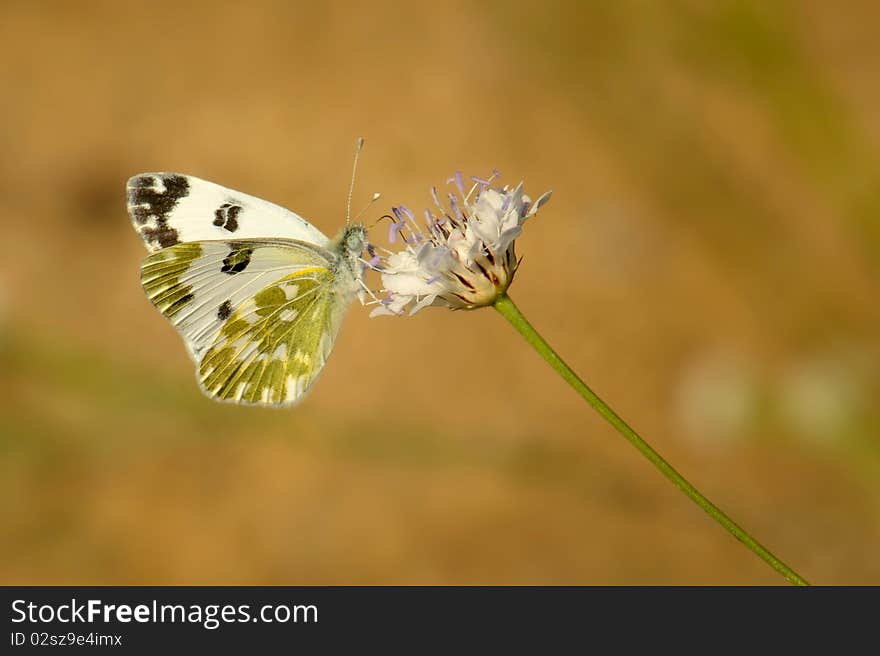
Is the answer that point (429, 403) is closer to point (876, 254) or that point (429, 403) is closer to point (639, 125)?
point (639, 125)

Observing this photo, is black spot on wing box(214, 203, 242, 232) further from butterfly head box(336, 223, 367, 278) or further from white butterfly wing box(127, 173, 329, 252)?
butterfly head box(336, 223, 367, 278)

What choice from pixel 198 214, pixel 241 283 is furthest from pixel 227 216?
pixel 241 283

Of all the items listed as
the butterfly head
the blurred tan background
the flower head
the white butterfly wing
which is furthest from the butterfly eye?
the blurred tan background

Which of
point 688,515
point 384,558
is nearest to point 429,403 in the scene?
point 384,558

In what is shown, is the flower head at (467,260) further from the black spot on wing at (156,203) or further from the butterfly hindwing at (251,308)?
the black spot on wing at (156,203)

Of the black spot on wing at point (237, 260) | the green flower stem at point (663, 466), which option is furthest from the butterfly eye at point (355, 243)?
the green flower stem at point (663, 466)

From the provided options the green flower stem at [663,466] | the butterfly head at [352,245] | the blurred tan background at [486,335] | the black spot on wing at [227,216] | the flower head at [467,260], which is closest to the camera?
the green flower stem at [663,466]

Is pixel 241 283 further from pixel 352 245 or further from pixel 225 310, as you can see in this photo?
pixel 352 245
